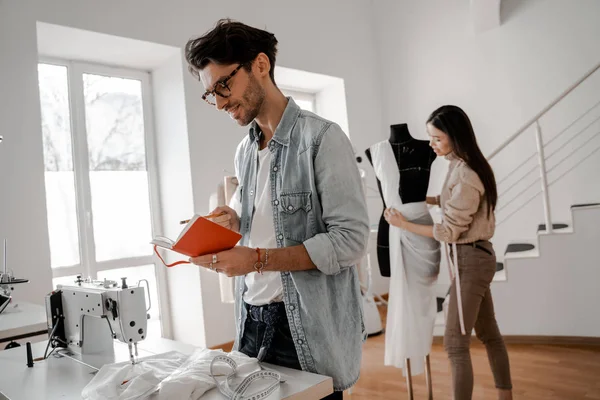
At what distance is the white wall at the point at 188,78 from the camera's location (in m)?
3.21

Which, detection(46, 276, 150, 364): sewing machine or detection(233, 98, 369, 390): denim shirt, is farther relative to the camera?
detection(46, 276, 150, 364): sewing machine

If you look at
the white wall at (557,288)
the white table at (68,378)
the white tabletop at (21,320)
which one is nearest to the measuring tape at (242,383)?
the white table at (68,378)

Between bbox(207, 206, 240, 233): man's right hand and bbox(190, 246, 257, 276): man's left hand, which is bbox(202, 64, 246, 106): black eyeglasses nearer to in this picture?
bbox(207, 206, 240, 233): man's right hand

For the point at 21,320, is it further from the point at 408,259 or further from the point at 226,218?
the point at 408,259

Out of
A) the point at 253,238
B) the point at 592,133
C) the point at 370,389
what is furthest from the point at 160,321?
the point at 592,133

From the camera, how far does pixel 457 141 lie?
7.66 feet

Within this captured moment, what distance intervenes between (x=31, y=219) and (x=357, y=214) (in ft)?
9.38

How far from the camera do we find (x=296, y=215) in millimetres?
1203

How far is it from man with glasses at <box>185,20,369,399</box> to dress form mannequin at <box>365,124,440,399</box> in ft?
5.11

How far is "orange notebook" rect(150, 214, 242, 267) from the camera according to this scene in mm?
1019

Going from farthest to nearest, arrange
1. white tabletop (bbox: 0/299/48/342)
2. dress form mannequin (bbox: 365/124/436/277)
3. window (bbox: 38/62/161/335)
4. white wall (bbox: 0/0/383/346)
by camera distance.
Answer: window (bbox: 38/62/161/335), white wall (bbox: 0/0/383/346), dress form mannequin (bbox: 365/124/436/277), white tabletop (bbox: 0/299/48/342)

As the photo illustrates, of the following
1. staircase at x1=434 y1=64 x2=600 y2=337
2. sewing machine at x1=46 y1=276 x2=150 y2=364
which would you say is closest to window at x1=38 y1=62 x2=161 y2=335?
sewing machine at x1=46 y1=276 x2=150 y2=364

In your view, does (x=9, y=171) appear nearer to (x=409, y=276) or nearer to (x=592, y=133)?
(x=409, y=276)

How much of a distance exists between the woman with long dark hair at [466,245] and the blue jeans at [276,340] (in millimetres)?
1198
